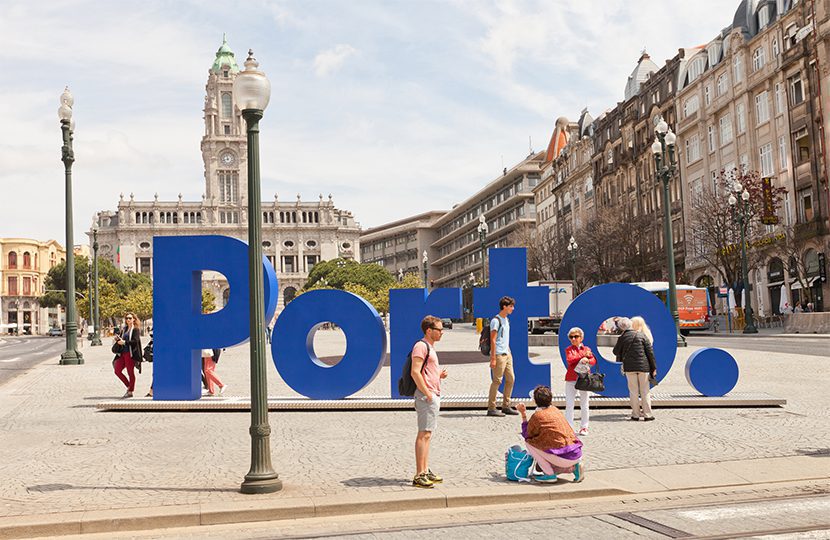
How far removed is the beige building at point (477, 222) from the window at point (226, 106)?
43142 millimetres

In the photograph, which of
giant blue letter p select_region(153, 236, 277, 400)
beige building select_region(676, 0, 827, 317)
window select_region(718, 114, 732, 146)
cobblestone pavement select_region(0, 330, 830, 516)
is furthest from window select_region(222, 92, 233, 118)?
giant blue letter p select_region(153, 236, 277, 400)

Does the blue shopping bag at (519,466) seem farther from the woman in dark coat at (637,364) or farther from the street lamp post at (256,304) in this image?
the woman in dark coat at (637,364)

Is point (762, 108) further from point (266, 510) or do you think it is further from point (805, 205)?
point (266, 510)

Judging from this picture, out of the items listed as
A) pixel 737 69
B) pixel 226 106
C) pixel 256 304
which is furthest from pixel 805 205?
pixel 226 106

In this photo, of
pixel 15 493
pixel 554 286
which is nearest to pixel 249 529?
pixel 15 493

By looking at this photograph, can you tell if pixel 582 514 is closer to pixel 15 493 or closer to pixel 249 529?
pixel 249 529

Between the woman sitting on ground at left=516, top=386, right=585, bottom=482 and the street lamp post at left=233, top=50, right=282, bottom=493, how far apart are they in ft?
8.10

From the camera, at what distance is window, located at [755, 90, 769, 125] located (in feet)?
166

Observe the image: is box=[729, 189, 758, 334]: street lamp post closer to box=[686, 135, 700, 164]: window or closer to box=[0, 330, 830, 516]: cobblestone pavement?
box=[686, 135, 700, 164]: window

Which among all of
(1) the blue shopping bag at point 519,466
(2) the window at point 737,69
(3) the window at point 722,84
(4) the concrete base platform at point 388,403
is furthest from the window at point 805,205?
(1) the blue shopping bag at point 519,466

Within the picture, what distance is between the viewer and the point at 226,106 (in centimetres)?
15462

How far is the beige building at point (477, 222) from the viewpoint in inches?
4250

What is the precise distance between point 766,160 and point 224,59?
125 metres

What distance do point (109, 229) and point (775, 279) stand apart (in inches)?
5099
